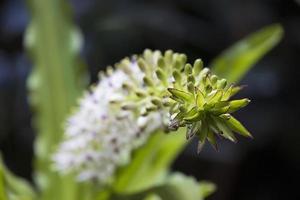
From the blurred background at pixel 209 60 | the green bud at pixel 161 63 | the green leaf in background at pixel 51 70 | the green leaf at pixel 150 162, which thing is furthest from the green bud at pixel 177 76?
the blurred background at pixel 209 60

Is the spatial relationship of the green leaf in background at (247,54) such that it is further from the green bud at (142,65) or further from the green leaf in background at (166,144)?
the green bud at (142,65)

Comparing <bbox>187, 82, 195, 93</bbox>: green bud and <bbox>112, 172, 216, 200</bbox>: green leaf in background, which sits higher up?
<bbox>112, 172, 216, 200</bbox>: green leaf in background

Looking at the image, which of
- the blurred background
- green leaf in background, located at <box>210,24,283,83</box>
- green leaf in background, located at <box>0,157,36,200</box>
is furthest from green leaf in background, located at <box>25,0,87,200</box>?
the blurred background

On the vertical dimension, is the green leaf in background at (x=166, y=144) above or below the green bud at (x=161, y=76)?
above

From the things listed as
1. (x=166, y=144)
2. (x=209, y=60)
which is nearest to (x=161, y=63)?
(x=166, y=144)

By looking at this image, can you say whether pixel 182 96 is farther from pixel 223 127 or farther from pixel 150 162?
pixel 150 162

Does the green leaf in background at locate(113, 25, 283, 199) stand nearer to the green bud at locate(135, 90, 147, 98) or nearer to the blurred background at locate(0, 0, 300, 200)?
the green bud at locate(135, 90, 147, 98)
